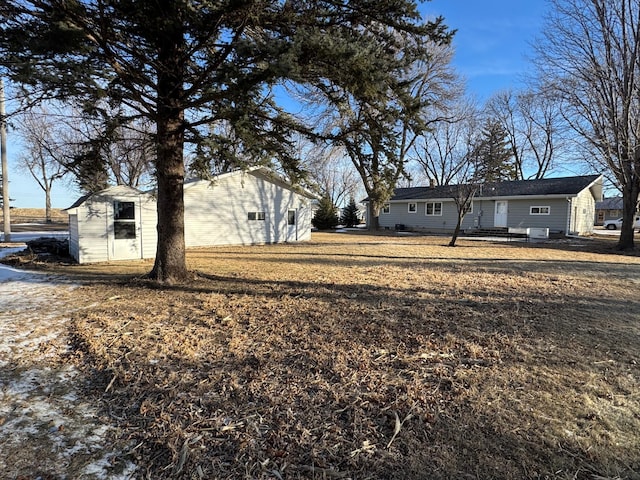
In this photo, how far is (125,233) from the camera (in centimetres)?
1124

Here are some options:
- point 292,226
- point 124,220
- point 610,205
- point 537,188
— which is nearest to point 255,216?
point 292,226

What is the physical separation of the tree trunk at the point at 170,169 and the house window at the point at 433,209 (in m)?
22.3

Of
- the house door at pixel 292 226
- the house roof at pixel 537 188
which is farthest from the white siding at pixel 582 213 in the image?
the house door at pixel 292 226

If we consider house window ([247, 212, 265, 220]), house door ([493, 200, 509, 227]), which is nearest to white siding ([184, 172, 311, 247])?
house window ([247, 212, 265, 220])

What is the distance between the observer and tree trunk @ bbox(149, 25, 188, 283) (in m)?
5.91

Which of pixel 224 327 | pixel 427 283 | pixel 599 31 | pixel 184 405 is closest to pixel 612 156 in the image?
pixel 599 31

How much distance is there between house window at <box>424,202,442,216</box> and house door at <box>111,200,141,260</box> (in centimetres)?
2093

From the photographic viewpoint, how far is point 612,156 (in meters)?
13.8

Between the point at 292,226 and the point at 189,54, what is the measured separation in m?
12.6

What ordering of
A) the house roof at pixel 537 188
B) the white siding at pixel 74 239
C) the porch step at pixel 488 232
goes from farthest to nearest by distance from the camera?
the porch step at pixel 488 232, the house roof at pixel 537 188, the white siding at pixel 74 239

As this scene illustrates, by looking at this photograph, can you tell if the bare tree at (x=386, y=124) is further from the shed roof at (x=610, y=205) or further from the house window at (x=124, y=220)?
the shed roof at (x=610, y=205)

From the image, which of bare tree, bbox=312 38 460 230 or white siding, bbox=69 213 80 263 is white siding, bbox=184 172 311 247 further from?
bare tree, bbox=312 38 460 230

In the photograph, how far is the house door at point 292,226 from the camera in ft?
57.1

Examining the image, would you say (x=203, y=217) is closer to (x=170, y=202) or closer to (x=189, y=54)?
(x=170, y=202)
